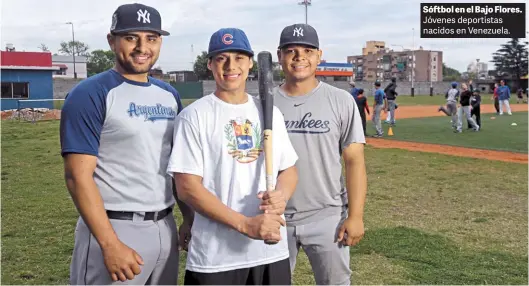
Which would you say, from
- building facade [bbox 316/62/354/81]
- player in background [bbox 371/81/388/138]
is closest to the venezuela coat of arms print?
player in background [bbox 371/81/388/138]

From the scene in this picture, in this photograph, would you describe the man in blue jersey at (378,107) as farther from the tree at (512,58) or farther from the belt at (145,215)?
the tree at (512,58)

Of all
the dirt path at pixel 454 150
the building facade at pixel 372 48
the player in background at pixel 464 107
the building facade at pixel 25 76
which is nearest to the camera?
the dirt path at pixel 454 150

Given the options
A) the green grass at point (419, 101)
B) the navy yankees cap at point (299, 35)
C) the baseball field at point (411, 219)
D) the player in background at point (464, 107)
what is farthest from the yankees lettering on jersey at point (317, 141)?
the green grass at point (419, 101)

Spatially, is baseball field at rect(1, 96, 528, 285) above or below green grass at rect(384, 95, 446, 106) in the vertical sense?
below

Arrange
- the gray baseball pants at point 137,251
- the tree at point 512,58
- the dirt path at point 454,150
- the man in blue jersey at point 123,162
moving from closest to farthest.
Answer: the man in blue jersey at point 123,162 → the gray baseball pants at point 137,251 → the dirt path at point 454,150 → the tree at point 512,58

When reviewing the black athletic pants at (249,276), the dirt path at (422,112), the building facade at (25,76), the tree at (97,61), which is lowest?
the black athletic pants at (249,276)

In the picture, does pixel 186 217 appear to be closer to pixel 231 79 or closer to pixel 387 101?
pixel 231 79

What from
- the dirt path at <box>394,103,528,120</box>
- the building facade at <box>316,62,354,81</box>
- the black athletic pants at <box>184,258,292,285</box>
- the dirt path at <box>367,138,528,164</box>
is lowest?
the dirt path at <box>367,138,528,164</box>

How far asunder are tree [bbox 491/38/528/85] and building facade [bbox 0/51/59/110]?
214ft

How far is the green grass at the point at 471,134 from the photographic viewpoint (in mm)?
14767

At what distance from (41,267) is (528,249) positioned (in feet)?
16.7

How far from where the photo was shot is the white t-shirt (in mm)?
2414

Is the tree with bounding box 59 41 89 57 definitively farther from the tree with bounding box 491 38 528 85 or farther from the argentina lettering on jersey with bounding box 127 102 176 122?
the argentina lettering on jersey with bounding box 127 102 176 122

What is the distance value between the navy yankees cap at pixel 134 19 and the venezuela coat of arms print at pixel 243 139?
64 cm
